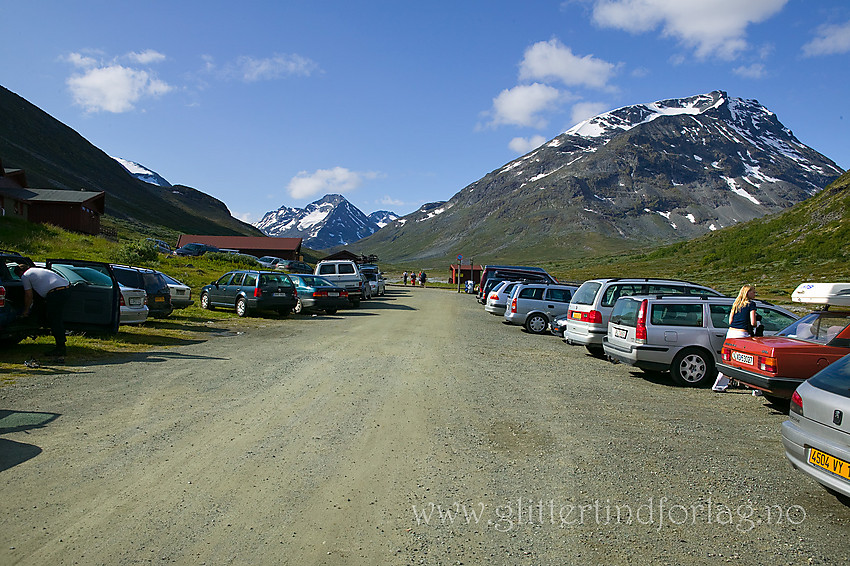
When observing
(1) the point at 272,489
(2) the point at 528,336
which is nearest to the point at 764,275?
(2) the point at 528,336

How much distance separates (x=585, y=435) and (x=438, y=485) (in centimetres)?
233

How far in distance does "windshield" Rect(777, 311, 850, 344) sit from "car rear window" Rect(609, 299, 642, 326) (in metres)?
2.52

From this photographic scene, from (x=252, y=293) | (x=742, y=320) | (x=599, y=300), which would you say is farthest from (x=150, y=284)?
(x=742, y=320)

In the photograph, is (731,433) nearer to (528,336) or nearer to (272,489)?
(272,489)

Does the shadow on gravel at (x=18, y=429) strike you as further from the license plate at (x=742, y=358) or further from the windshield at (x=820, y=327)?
the windshield at (x=820, y=327)

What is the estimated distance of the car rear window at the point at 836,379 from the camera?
458cm

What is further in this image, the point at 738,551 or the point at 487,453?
the point at 487,453

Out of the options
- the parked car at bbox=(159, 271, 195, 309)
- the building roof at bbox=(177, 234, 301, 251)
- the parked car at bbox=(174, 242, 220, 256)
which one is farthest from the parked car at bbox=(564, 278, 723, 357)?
the building roof at bbox=(177, 234, 301, 251)

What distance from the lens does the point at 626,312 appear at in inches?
426

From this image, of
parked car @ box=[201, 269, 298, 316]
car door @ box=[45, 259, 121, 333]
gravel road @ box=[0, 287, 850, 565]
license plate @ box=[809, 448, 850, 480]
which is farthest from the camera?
parked car @ box=[201, 269, 298, 316]

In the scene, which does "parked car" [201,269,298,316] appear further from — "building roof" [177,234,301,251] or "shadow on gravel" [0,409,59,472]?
"building roof" [177,234,301,251]

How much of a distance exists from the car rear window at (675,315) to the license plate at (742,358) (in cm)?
166

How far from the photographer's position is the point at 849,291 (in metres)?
10.2

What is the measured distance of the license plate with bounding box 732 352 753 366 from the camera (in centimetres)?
809
